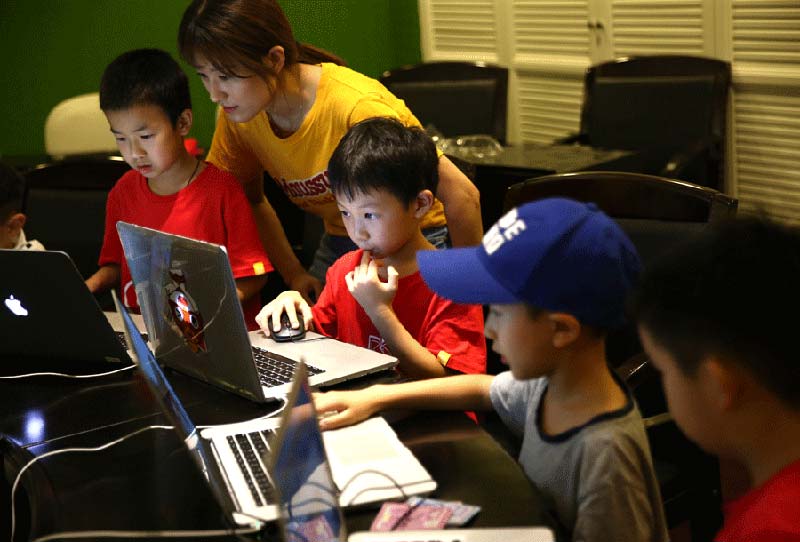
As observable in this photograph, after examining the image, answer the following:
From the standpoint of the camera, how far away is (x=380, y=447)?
1.58 m

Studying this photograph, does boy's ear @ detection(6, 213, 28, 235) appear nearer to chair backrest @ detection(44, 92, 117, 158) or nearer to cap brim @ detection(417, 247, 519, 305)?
cap brim @ detection(417, 247, 519, 305)

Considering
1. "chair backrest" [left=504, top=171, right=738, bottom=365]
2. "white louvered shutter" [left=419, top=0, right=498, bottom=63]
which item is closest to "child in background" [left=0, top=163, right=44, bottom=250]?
"chair backrest" [left=504, top=171, right=738, bottom=365]

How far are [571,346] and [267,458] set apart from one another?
1.52 feet

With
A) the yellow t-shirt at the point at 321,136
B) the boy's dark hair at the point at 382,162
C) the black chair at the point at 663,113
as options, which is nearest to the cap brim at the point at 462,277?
the boy's dark hair at the point at 382,162

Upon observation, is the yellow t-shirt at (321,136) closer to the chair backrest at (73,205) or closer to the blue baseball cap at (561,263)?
the chair backrest at (73,205)

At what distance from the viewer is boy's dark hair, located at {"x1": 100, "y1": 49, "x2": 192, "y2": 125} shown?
8.01 feet

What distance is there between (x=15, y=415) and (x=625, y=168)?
2.49 meters

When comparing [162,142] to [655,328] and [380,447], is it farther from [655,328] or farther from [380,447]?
[655,328]

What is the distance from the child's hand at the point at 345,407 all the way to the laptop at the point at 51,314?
53 cm

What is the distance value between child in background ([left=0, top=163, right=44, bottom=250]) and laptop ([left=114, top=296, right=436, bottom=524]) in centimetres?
116

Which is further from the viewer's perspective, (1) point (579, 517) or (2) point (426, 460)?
(2) point (426, 460)

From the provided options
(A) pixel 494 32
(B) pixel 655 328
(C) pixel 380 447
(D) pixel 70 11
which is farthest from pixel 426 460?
(D) pixel 70 11

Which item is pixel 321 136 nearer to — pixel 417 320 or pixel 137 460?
pixel 417 320

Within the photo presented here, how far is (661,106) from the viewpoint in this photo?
4121mm
